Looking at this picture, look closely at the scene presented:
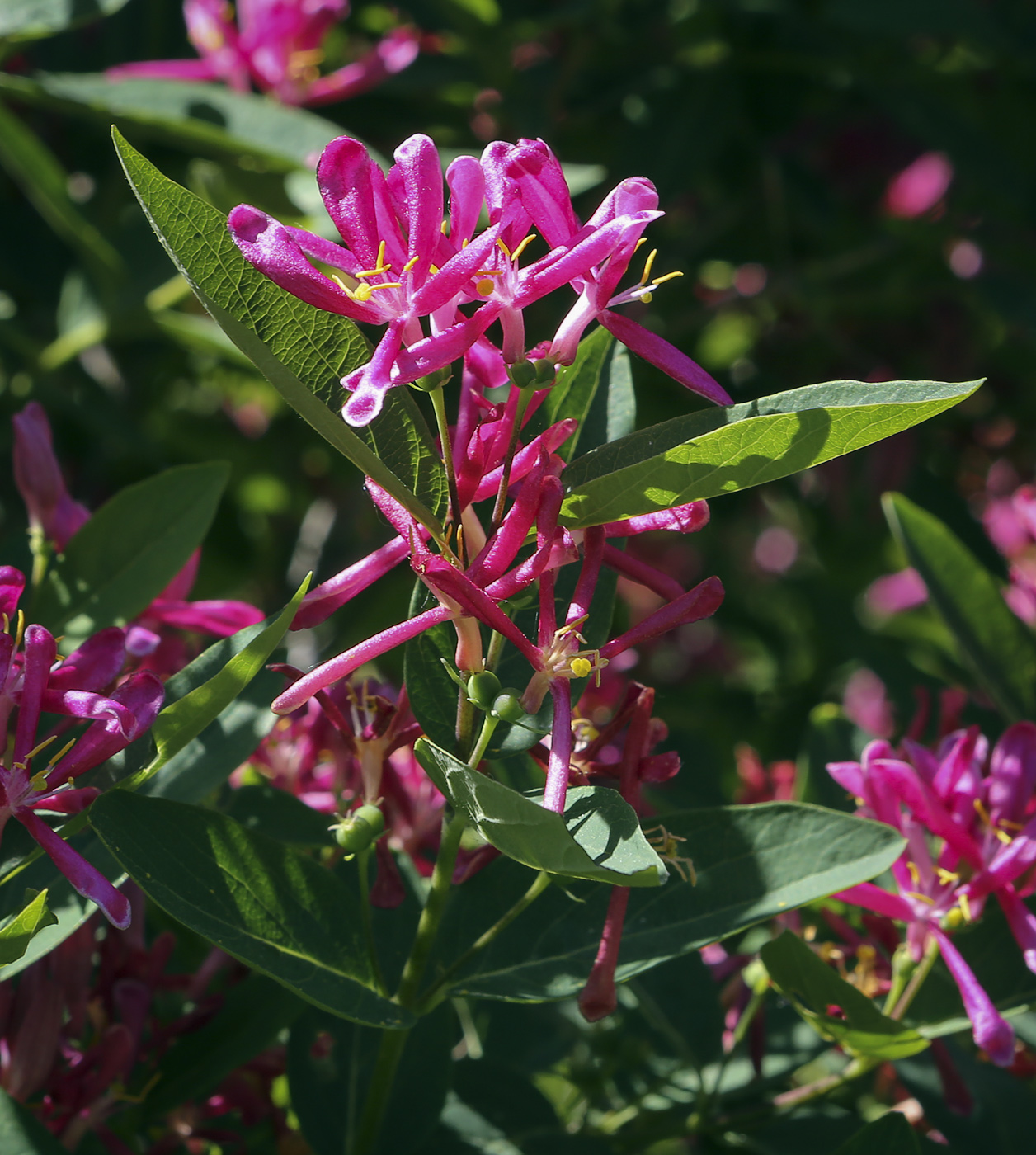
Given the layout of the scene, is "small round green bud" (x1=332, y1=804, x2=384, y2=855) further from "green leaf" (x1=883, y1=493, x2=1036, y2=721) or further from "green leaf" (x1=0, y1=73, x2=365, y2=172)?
"green leaf" (x1=0, y1=73, x2=365, y2=172)

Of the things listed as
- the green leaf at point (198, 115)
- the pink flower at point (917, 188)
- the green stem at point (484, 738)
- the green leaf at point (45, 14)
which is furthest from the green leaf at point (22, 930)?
the pink flower at point (917, 188)

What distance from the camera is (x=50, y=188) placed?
2111 millimetres

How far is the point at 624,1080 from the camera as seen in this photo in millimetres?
1667

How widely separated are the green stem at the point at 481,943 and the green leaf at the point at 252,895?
1.9 inches

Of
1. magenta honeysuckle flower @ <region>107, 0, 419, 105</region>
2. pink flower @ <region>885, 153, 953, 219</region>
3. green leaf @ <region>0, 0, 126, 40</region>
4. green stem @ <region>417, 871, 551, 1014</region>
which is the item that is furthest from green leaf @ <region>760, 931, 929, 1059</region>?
pink flower @ <region>885, 153, 953, 219</region>

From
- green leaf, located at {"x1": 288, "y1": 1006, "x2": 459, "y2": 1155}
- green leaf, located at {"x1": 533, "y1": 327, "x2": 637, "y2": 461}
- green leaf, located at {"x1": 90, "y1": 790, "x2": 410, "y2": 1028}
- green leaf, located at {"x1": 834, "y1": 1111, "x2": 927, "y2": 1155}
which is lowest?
green leaf, located at {"x1": 834, "y1": 1111, "x2": 927, "y2": 1155}

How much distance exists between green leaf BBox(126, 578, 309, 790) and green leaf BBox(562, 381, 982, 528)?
0.25m

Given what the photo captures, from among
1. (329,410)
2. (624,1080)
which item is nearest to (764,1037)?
(624,1080)

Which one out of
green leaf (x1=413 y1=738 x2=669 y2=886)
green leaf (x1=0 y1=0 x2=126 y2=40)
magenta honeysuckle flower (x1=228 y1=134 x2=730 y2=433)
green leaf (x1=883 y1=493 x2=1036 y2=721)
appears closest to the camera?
green leaf (x1=413 y1=738 x2=669 y2=886)

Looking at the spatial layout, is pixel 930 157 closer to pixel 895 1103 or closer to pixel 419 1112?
pixel 895 1103

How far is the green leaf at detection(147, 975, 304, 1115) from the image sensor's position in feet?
4.11

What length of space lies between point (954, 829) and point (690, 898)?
39cm

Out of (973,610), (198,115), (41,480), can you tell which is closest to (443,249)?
(41,480)

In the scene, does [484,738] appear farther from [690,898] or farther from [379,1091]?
[379,1091]
